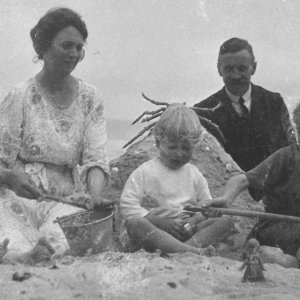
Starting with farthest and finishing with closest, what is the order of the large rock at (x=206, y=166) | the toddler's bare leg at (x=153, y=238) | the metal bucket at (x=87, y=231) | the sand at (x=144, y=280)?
the large rock at (x=206, y=166) → the toddler's bare leg at (x=153, y=238) → the metal bucket at (x=87, y=231) → the sand at (x=144, y=280)

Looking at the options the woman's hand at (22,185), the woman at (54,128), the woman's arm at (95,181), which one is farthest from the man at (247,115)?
the woman's hand at (22,185)

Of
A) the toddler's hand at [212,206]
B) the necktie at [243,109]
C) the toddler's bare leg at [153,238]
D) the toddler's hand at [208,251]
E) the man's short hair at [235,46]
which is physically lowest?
the toddler's hand at [208,251]

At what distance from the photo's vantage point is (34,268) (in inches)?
122

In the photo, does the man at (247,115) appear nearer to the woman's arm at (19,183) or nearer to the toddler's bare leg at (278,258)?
the toddler's bare leg at (278,258)

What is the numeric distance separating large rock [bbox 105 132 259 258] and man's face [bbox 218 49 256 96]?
20.8 inches

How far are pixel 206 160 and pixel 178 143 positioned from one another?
56.3 inches

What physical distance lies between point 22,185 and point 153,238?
0.83 metres

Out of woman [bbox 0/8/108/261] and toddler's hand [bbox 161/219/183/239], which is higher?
woman [bbox 0/8/108/261]

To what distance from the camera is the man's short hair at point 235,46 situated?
A: 5.36 meters

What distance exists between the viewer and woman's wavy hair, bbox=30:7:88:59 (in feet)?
13.3

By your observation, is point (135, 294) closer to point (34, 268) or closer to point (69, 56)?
point (34, 268)

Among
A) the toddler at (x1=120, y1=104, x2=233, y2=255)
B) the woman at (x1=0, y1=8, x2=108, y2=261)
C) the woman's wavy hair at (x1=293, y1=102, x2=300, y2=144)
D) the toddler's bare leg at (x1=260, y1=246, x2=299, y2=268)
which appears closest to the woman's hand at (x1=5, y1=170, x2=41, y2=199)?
the woman at (x1=0, y1=8, x2=108, y2=261)

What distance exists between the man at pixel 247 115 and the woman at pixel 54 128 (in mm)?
1653

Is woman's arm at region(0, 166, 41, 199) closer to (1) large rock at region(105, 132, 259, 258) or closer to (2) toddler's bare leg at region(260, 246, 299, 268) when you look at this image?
(1) large rock at region(105, 132, 259, 258)
